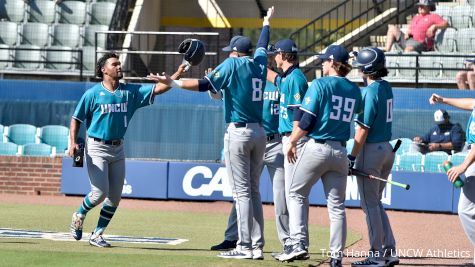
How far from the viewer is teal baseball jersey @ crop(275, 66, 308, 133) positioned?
10625mm

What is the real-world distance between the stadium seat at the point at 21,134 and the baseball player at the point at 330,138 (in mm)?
11055

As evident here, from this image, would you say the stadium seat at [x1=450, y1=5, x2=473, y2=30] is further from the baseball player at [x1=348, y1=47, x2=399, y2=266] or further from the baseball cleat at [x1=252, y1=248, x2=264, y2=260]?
the baseball cleat at [x1=252, y1=248, x2=264, y2=260]

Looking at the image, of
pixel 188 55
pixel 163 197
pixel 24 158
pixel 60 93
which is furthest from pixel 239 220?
pixel 60 93

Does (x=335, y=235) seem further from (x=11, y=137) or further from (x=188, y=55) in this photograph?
(x=11, y=137)

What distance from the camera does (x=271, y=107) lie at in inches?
448

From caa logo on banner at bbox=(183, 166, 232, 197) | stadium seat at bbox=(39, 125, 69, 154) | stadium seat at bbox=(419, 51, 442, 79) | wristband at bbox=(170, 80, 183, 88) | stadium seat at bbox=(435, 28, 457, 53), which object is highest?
stadium seat at bbox=(435, 28, 457, 53)

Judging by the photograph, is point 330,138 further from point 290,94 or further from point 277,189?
point 277,189

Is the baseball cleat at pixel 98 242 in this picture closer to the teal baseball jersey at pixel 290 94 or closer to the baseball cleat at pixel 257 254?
the baseball cleat at pixel 257 254

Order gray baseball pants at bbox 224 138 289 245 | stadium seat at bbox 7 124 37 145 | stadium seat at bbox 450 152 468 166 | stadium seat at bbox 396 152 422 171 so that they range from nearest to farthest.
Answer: gray baseball pants at bbox 224 138 289 245 < stadium seat at bbox 450 152 468 166 < stadium seat at bbox 396 152 422 171 < stadium seat at bbox 7 124 37 145

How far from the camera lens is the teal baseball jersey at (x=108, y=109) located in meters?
11.4

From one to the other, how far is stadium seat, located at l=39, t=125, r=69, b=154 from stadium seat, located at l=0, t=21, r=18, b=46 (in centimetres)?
442

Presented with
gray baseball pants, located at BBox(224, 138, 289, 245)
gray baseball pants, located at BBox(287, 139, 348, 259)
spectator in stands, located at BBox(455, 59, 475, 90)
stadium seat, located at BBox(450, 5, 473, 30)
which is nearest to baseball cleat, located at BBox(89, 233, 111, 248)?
gray baseball pants, located at BBox(224, 138, 289, 245)

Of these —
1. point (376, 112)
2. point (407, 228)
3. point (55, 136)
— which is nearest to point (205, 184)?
point (55, 136)

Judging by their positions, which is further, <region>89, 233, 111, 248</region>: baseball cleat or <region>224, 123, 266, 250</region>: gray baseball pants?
<region>89, 233, 111, 248</region>: baseball cleat
